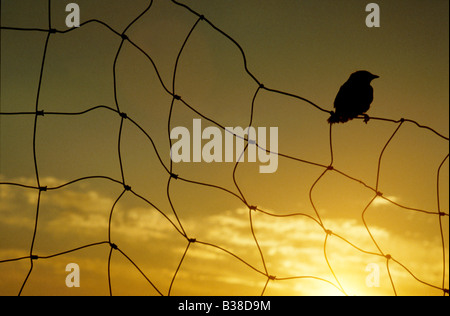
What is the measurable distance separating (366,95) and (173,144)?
0.97 m

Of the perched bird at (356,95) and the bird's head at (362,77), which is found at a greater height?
the bird's head at (362,77)

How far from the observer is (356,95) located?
2.36 meters

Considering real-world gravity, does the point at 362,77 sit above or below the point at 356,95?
above

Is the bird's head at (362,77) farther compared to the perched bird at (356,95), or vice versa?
the bird's head at (362,77)

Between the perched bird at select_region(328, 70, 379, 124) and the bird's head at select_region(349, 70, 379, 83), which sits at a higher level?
the bird's head at select_region(349, 70, 379, 83)

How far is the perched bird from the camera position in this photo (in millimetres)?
2234

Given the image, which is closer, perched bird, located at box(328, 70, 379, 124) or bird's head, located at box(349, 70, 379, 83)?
perched bird, located at box(328, 70, 379, 124)

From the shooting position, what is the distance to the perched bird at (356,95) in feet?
7.33
